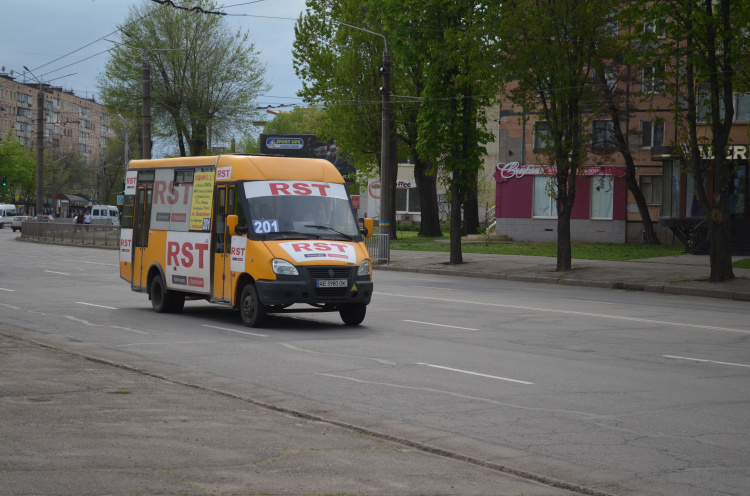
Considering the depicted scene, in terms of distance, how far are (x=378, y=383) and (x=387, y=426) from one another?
2127mm

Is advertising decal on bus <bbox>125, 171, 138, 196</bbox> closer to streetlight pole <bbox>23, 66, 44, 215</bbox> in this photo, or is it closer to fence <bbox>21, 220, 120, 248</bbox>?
fence <bbox>21, 220, 120, 248</bbox>

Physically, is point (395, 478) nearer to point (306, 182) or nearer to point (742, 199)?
point (306, 182)

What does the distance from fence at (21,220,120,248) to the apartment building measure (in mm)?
74340

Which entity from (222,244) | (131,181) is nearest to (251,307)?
(222,244)

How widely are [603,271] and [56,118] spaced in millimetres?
153756

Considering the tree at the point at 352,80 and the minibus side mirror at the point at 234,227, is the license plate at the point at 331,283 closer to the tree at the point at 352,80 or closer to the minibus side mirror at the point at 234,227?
the minibus side mirror at the point at 234,227

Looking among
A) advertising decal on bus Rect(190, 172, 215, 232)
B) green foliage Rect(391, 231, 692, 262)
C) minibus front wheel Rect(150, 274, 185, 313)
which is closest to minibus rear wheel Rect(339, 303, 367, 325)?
advertising decal on bus Rect(190, 172, 215, 232)

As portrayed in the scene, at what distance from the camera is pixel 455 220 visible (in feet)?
110

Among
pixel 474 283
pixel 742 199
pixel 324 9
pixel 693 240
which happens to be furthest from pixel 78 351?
pixel 324 9

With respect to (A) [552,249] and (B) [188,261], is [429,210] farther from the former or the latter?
(B) [188,261]

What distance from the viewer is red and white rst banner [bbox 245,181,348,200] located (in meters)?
15.8

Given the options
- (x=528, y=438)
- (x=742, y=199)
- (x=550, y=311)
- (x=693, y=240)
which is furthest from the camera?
(x=742, y=199)

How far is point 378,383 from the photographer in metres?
10.1

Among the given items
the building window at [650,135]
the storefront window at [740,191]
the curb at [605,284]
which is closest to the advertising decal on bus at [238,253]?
the curb at [605,284]
